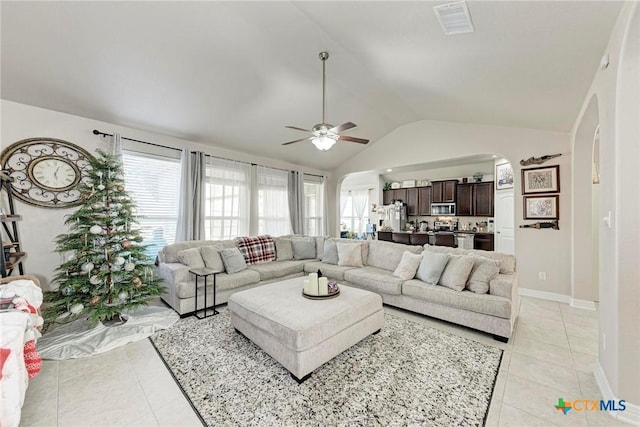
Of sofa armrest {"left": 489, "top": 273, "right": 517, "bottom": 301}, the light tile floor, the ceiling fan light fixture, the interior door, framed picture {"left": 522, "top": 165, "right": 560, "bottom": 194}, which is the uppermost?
the ceiling fan light fixture

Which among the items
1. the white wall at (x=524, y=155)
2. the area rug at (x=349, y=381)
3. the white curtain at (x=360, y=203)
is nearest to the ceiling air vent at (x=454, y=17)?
the area rug at (x=349, y=381)

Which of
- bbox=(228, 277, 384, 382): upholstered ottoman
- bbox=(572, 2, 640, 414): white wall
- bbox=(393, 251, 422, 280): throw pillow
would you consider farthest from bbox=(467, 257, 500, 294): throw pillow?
bbox=(228, 277, 384, 382): upholstered ottoman

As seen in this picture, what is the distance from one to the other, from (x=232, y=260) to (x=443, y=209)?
19.2ft

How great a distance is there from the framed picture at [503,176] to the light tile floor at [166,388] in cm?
356

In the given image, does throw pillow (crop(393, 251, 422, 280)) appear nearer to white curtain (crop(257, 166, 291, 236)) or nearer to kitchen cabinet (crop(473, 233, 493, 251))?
white curtain (crop(257, 166, 291, 236))

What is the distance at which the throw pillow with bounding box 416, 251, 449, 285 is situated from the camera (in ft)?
10.6

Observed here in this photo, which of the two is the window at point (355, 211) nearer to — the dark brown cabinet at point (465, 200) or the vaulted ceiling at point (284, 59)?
the dark brown cabinet at point (465, 200)

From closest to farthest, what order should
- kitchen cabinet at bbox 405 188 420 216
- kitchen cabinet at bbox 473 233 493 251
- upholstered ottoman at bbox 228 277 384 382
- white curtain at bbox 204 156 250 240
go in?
1. upholstered ottoman at bbox 228 277 384 382
2. white curtain at bbox 204 156 250 240
3. kitchen cabinet at bbox 473 233 493 251
4. kitchen cabinet at bbox 405 188 420 216

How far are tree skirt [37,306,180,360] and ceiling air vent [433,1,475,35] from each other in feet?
13.7

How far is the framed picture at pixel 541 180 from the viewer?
3.93 metres

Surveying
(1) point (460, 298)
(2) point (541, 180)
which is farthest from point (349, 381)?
(2) point (541, 180)

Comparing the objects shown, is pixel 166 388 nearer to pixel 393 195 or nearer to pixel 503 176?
pixel 503 176

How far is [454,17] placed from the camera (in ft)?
6.67

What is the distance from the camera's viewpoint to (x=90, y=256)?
2.88m
